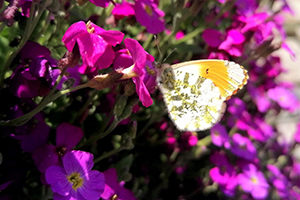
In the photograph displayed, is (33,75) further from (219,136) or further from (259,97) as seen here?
(259,97)

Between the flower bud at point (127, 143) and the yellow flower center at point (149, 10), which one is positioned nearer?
the flower bud at point (127, 143)

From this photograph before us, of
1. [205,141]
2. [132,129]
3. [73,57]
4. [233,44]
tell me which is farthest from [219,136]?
[73,57]

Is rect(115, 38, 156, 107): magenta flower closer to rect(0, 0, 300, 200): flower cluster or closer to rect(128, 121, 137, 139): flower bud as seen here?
rect(0, 0, 300, 200): flower cluster

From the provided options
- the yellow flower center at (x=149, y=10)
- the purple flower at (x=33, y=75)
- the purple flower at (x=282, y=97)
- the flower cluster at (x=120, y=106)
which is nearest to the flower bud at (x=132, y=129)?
the flower cluster at (x=120, y=106)

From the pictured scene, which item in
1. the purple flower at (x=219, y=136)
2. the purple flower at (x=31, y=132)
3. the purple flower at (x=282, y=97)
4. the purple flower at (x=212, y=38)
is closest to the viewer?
the purple flower at (x=31, y=132)

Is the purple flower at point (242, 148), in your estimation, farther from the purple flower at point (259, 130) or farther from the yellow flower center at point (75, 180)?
the yellow flower center at point (75, 180)

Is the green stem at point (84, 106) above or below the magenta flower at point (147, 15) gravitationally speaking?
below

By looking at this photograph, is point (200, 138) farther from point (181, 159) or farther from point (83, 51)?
point (83, 51)
